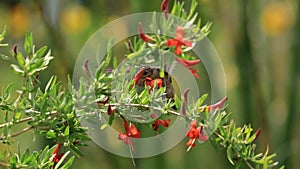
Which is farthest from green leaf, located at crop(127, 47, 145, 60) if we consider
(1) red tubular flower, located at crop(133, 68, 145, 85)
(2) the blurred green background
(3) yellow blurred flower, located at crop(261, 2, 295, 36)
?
(3) yellow blurred flower, located at crop(261, 2, 295, 36)

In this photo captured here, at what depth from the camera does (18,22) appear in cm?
241

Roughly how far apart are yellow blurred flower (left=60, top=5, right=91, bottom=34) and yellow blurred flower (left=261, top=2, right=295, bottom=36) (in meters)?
0.65

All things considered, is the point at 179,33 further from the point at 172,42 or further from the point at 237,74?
the point at 237,74

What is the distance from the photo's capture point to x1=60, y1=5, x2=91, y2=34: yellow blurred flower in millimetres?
2396

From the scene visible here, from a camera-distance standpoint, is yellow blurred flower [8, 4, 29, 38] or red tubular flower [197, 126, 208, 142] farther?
yellow blurred flower [8, 4, 29, 38]

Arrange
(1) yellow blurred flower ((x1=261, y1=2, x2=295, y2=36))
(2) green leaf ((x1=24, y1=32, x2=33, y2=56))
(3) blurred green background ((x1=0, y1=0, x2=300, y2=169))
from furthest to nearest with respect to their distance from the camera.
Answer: (1) yellow blurred flower ((x1=261, y1=2, x2=295, y2=36))
(3) blurred green background ((x1=0, y1=0, x2=300, y2=169))
(2) green leaf ((x1=24, y1=32, x2=33, y2=56))

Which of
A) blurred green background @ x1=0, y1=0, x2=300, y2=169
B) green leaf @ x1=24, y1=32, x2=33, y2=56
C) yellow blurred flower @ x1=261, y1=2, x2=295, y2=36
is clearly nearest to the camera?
green leaf @ x1=24, y1=32, x2=33, y2=56

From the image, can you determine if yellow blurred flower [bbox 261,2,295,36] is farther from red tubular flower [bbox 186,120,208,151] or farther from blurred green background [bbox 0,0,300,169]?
red tubular flower [bbox 186,120,208,151]

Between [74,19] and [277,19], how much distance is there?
76cm

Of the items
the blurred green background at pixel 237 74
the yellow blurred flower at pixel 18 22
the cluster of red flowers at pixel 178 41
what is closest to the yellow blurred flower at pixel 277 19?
the blurred green background at pixel 237 74

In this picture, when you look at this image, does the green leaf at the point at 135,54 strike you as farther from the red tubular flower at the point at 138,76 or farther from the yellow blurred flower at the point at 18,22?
the yellow blurred flower at the point at 18,22

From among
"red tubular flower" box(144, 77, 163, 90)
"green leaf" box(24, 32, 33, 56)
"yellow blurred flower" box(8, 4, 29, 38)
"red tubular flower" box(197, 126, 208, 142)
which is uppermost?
"yellow blurred flower" box(8, 4, 29, 38)

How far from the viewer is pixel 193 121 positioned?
1.89ft

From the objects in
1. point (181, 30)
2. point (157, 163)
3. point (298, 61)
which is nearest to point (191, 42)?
point (181, 30)
